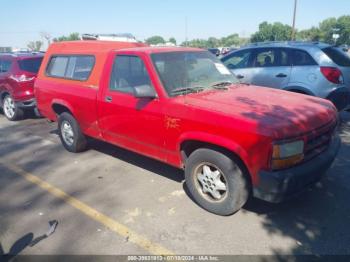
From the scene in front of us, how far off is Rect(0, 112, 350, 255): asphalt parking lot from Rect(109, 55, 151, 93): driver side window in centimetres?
136

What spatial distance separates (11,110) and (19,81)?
39.3 inches

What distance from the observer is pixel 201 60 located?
15.4 feet

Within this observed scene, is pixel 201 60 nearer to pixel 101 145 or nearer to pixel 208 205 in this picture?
pixel 208 205

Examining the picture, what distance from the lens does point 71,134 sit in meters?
5.80

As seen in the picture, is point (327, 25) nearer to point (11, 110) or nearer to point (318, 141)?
point (11, 110)

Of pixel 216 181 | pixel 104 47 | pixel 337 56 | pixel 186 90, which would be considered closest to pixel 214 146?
pixel 216 181

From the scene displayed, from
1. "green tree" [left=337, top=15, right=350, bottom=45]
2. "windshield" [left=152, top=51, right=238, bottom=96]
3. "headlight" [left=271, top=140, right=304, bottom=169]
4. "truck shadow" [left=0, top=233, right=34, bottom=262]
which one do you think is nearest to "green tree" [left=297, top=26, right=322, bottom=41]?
"green tree" [left=337, top=15, right=350, bottom=45]

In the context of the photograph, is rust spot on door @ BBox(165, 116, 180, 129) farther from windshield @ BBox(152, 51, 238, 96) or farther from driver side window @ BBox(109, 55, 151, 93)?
driver side window @ BBox(109, 55, 151, 93)

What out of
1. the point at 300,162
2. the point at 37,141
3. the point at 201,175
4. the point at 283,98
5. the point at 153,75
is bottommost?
the point at 37,141

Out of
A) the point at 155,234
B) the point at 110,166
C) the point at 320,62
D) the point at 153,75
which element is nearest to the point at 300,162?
the point at 155,234

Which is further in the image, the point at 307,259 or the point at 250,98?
the point at 250,98

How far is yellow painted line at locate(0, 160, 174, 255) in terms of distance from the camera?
10.4ft

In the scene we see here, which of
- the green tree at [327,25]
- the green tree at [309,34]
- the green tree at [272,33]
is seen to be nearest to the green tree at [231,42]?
the green tree at [272,33]

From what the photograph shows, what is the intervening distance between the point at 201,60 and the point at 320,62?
120 inches
